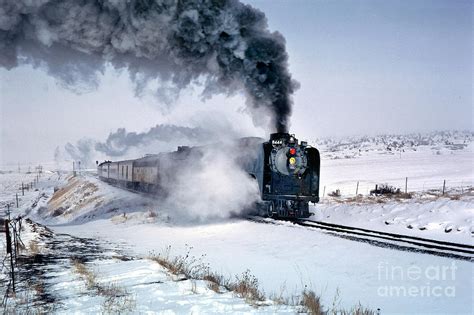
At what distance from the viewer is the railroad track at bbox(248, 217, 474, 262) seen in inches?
365

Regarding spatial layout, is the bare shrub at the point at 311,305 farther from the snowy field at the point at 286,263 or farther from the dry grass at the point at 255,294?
the snowy field at the point at 286,263

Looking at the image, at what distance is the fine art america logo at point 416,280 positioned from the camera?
23.5 feet

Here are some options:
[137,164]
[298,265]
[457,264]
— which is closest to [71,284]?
[298,265]

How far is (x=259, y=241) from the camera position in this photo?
1189 cm

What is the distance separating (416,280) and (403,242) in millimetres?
3052

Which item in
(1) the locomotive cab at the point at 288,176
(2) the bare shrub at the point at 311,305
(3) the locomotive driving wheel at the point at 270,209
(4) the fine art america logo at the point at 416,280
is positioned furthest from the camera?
(3) the locomotive driving wheel at the point at 270,209

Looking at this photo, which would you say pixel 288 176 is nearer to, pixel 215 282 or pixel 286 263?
pixel 286 263

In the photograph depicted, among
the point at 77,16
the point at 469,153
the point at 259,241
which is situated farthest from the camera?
the point at 469,153

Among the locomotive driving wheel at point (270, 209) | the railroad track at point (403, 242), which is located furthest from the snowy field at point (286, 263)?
the locomotive driving wheel at point (270, 209)

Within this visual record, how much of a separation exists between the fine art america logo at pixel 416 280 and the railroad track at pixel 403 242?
101 cm

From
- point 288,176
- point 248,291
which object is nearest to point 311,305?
point 248,291

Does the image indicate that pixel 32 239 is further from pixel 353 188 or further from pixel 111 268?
pixel 353 188

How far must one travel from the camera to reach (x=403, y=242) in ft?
35.1

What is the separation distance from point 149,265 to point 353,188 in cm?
2702
